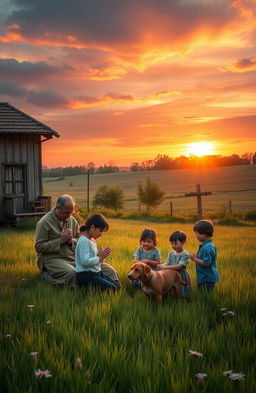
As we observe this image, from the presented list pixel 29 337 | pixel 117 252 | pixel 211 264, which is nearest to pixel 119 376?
pixel 29 337

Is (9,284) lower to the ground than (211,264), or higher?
lower

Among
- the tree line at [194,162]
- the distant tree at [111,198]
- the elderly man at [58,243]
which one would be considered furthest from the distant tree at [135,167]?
the elderly man at [58,243]

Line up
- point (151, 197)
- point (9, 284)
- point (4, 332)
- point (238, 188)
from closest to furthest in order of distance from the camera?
point (4, 332), point (9, 284), point (151, 197), point (238, 188)

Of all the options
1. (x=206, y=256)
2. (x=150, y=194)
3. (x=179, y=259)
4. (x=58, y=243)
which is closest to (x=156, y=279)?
(x=179, y=259)

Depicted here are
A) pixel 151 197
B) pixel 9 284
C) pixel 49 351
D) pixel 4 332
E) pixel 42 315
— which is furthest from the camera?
pixel 151 197

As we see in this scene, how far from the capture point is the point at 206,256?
6.34m

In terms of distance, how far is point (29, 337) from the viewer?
430 centimetres

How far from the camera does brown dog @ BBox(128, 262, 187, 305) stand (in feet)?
18.1

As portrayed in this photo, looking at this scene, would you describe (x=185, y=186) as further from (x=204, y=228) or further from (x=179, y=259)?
(x=204, y=228)

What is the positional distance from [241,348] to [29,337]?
2.16m

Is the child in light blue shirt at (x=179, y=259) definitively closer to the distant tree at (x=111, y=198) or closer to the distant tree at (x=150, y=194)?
the distant tree at (x=150, y=194)

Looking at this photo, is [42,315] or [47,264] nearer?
[42,315]

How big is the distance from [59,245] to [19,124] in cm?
1480

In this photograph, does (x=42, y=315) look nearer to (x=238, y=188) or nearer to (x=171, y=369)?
(x=171, y=369)
